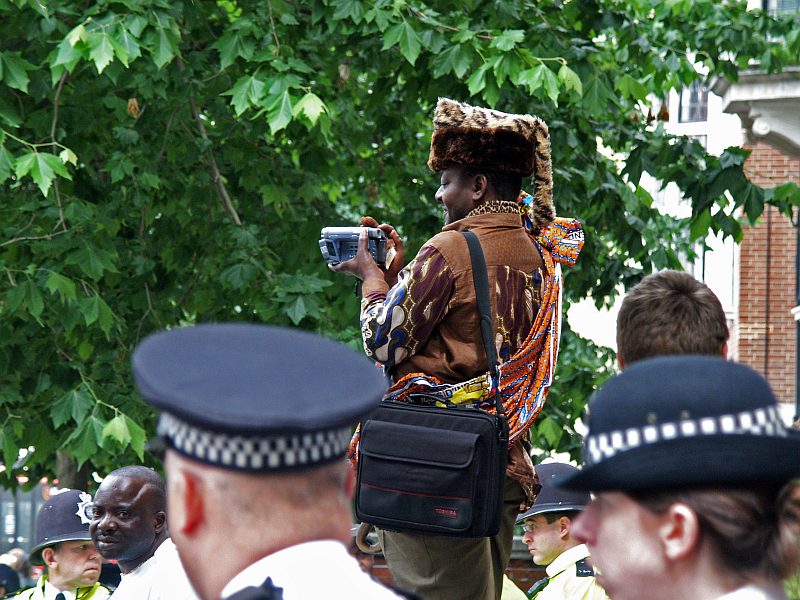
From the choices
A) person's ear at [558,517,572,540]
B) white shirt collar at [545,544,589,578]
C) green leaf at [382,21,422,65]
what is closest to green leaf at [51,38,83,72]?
green leaf at [382,21,422,65]

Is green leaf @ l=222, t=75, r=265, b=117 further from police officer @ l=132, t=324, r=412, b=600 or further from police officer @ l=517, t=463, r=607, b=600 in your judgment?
police officer @ l=132, t=324, r=412, b=600

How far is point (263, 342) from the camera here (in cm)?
181

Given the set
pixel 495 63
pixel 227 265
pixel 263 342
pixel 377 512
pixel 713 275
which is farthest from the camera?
pixel 713 275

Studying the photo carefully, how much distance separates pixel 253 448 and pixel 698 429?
1.84 ft

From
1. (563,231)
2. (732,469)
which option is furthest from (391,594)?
(563,231)

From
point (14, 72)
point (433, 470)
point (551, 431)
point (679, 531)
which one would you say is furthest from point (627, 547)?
point (551, 431)

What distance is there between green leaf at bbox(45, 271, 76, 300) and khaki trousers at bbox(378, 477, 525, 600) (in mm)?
3570

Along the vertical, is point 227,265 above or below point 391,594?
below

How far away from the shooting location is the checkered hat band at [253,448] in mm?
1663

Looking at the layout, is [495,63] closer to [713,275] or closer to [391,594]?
[391,594]

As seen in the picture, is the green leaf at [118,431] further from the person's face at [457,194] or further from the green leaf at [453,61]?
the person's face at [457,194]

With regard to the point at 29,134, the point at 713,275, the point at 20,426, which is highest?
the point at 29,134

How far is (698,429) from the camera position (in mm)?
1696

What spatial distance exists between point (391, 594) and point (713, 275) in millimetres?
21632
